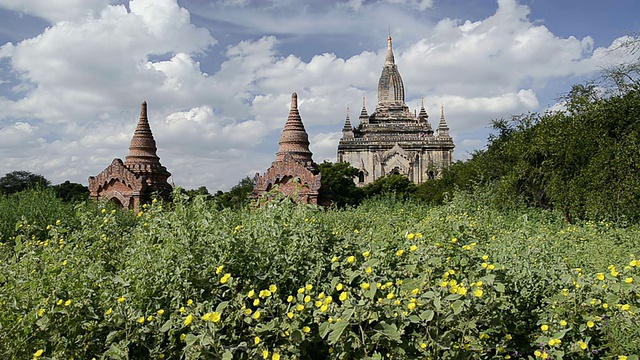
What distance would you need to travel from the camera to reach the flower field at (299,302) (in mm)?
2566

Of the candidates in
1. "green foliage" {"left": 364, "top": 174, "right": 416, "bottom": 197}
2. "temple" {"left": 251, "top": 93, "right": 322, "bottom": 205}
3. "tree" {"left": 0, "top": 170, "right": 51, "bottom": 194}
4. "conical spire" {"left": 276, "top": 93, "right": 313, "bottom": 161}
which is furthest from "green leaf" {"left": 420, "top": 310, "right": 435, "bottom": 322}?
"tree" {"left": 0, "top": 170, "right": 51, "bottom": 194}

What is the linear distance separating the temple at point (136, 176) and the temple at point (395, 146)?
2889cm

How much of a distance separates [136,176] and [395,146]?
109 feet

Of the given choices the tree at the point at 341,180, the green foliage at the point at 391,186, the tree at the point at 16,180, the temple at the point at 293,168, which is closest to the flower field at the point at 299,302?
the temple at the point at 293,168

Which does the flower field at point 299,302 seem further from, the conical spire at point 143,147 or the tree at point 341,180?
the tree at point 341,180

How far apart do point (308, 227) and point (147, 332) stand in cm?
138

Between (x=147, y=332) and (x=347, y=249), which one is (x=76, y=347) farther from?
(x=347, y=249)

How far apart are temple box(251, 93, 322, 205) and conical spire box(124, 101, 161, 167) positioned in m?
4.78

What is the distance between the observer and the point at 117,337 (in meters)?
2.79

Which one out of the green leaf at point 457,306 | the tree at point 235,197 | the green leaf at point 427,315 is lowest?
the green leaf at point 427,315

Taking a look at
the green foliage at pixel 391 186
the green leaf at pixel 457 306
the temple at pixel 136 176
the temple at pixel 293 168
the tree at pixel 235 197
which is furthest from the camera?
the green foliage at pixel 391 186

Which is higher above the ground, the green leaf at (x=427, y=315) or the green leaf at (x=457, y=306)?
the green leaf at (x=457, y=306)

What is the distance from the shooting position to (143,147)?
18.7m

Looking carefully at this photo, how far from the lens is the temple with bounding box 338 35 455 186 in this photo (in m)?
46.9
